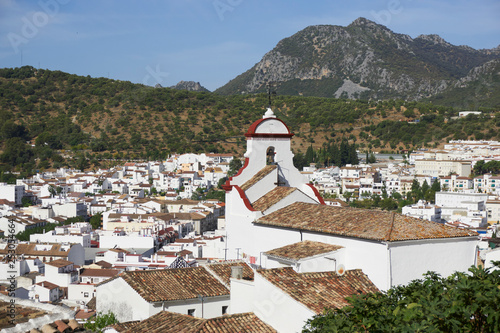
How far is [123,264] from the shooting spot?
120 feet

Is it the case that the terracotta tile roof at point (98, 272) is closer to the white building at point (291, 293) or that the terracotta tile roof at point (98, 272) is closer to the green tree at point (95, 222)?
the white building at point (291, 293)

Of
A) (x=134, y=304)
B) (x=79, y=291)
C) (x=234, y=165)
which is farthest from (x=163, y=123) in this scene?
(x=134, y=304)

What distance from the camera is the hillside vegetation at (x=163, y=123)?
3856 inches

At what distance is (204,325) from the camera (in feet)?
29.7

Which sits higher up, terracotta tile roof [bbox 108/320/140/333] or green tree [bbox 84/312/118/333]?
terracotta tile roof [bbox 108/320/140/333]

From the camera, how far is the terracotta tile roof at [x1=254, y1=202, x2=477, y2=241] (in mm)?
10508

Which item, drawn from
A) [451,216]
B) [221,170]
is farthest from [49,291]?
[221,170]

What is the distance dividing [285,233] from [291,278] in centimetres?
271

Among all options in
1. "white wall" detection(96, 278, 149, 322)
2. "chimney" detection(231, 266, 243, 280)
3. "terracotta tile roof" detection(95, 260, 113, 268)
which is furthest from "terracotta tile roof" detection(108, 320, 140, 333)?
"terracotta tile roof" detection(95, 260, 113, 268)

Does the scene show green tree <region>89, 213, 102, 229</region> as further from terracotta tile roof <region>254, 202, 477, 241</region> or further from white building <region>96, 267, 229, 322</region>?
white building <region>96, 267, 229, 322</region>

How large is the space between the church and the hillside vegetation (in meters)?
78.4

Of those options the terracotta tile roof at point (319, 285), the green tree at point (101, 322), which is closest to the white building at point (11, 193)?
the green tree at point (101, 322)

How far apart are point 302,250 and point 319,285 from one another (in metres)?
1.52

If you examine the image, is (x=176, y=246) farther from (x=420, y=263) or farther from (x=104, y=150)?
(x=104, y=150)
